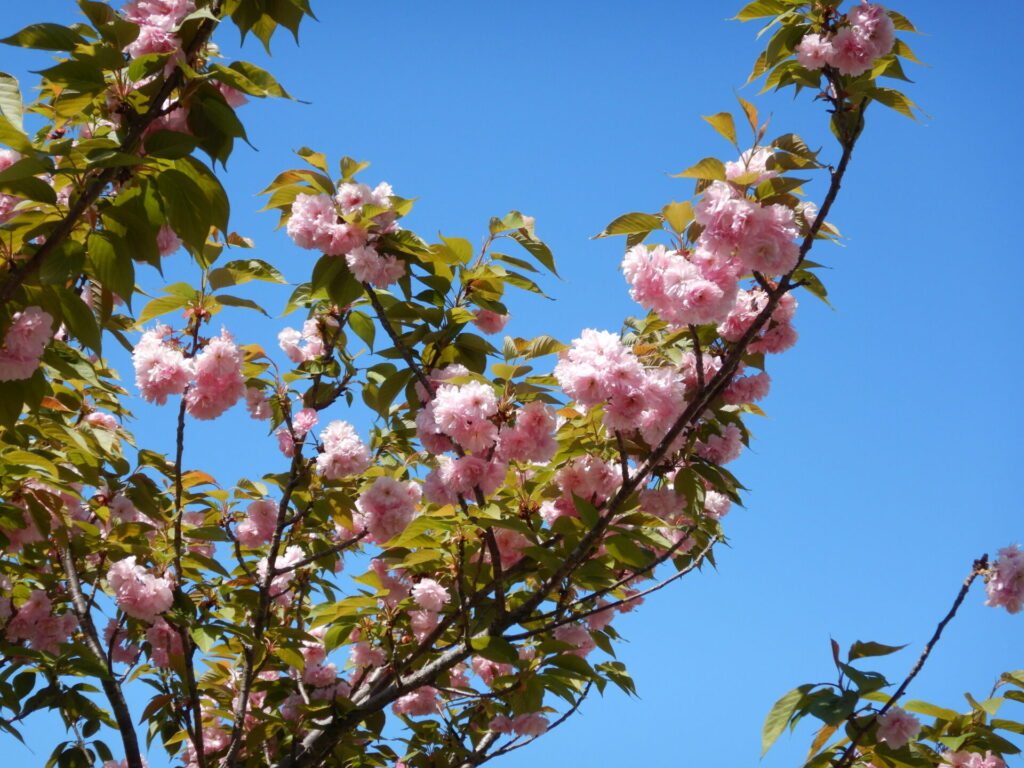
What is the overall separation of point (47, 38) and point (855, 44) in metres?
2.24

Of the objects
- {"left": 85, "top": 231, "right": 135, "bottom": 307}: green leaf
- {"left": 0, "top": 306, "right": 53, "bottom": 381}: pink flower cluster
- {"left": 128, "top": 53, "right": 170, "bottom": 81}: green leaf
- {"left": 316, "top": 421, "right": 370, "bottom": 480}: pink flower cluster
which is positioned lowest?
{"left": 0, "top": 306, "right": 53, "bottom": 381}: pink flower cluster

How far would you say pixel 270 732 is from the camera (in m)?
3.53

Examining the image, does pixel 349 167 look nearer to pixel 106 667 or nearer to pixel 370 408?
pixel 370 408

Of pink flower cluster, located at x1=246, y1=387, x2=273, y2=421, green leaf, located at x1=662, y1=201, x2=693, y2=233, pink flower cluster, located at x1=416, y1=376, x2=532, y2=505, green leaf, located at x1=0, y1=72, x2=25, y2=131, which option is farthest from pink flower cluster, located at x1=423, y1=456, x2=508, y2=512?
green leaf, located at x1=0, y1=72, x2=25, y2=131

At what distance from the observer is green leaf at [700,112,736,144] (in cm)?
271

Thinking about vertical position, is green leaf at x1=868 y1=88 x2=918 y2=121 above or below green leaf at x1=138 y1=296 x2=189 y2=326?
below

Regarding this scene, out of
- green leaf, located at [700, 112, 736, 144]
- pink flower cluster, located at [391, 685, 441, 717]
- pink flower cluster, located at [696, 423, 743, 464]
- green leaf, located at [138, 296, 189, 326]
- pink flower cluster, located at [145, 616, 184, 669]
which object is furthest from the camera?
pink flower cluster, located at [391, 685, 441, 717]

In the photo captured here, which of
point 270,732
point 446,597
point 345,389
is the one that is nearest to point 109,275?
point 446,597

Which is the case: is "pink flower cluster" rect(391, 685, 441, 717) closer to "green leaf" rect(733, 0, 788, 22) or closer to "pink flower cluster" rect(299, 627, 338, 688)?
"pink flower cluster" rect(299, 627, 338, 688)

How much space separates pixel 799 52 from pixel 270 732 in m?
3.11

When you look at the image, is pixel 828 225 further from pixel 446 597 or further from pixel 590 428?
pixel 446 597

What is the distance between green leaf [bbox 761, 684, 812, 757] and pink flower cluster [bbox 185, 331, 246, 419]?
214 centimetres

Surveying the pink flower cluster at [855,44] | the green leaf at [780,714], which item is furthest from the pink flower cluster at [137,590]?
the pink flower cluster at [855,44]

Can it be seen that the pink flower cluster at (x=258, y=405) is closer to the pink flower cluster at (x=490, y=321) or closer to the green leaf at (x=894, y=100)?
the pink flower cluster at (x=490, y=321)
